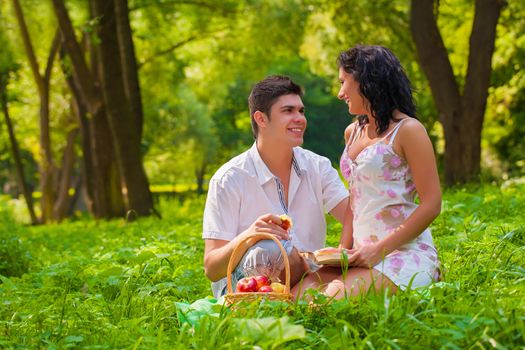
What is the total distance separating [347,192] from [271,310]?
5.99ft

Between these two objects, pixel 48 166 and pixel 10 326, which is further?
pixel 48 166

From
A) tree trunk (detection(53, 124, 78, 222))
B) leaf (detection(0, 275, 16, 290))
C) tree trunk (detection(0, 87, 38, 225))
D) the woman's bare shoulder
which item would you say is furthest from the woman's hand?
tree trunk (detection(53, 124, 78, 222))

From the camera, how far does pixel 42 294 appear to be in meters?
6.87

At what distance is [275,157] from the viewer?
6.07m

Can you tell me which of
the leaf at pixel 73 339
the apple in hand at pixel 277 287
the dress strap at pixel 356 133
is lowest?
the leaf at pixel 73 339

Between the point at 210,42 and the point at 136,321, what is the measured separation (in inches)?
918

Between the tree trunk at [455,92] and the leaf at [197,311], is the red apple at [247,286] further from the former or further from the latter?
the tree trunk at [455,92]

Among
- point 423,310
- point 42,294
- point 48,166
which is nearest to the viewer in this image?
point 423,310

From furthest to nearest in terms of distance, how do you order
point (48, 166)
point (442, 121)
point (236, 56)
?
point (236, 56) < point (48, 166) < point (442, 121)

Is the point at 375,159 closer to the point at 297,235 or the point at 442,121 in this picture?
the point at 297,235

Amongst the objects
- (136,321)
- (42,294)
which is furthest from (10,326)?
(42,294)

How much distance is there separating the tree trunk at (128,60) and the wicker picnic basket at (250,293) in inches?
450

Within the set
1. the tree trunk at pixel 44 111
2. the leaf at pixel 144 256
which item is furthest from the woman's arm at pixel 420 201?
the tree trunk at pixel 44 111

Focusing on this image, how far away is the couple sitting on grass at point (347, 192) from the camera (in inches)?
206
